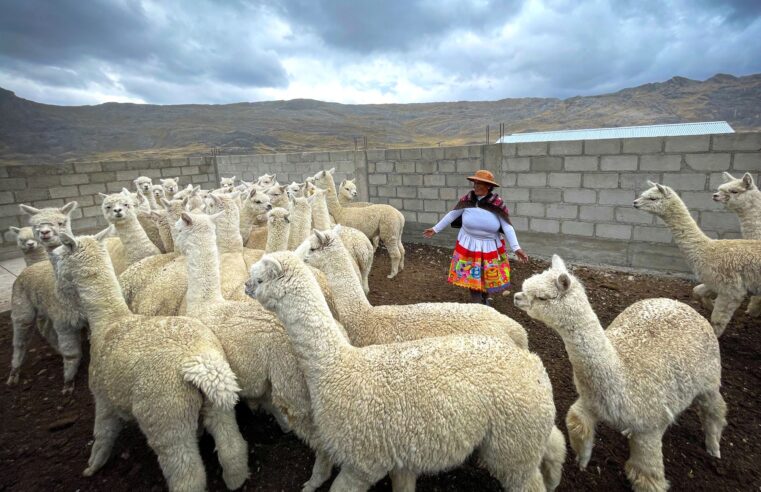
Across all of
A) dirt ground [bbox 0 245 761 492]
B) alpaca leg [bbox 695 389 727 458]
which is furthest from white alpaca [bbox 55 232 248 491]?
alpaca leg [bbox 695 389 727 458]

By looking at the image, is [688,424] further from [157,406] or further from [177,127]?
[177,127]

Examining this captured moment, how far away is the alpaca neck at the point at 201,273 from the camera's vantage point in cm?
315

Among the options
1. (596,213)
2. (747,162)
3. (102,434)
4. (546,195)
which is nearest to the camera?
(102,434)

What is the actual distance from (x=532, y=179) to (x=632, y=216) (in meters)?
1.63

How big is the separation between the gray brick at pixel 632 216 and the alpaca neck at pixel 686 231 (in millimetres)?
1901

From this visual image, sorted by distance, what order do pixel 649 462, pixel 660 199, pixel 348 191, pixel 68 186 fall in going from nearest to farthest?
pixel 649 462 < pixel 660 199 < pixel 348 191 < pixel 68 186

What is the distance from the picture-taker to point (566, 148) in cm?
635

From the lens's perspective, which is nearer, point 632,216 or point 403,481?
point 403,481

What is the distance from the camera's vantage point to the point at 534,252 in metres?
7.01

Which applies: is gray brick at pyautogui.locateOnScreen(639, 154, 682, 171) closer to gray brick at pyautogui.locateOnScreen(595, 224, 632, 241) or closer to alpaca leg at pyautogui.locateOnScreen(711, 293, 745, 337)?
Result: gray brick at pyautogui.locateOnScreen(595, 224, 632, 241)

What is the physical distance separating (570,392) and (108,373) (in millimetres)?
3469

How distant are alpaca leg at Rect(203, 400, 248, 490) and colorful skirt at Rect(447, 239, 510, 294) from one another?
2.89 m

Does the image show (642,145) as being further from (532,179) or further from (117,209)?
(117,209)

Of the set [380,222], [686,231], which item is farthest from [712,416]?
[380,222]
